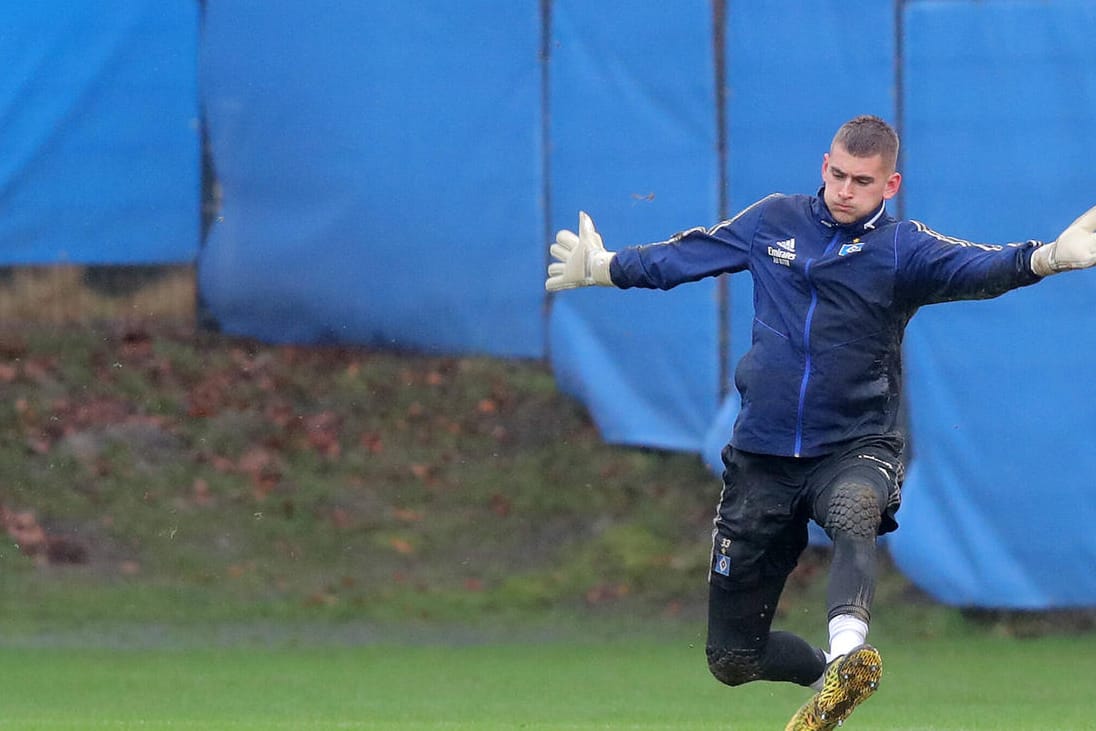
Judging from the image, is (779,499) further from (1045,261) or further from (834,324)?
(1045,261)

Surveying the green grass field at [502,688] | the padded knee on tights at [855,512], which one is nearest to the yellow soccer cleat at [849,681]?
the padded knee on tights at [855,512]

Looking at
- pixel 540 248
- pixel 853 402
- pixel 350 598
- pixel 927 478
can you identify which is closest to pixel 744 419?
pixel 853 402

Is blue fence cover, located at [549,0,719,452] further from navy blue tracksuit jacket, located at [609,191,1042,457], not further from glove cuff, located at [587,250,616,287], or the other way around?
navy blue tracksuit jacket, located at [609,191,1042,457]

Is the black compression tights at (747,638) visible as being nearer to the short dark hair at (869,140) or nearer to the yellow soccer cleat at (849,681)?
the yellow soccer cleat at (849,681)

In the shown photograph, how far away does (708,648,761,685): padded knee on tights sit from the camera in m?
5.85

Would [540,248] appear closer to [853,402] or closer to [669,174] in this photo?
[669,174]

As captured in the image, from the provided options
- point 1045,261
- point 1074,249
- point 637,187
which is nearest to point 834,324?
point 1045,261

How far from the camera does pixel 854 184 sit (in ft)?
18.2

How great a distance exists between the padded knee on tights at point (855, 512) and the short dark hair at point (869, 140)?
38.6 inches

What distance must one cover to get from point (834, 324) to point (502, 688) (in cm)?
381

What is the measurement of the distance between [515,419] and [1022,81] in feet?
12.5

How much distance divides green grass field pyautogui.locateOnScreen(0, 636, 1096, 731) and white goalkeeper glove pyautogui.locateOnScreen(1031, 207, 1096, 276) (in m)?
2.83

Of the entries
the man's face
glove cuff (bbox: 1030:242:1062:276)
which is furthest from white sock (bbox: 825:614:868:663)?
the man's face

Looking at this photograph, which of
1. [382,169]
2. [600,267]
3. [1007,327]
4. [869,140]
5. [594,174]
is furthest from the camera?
[382,169]
